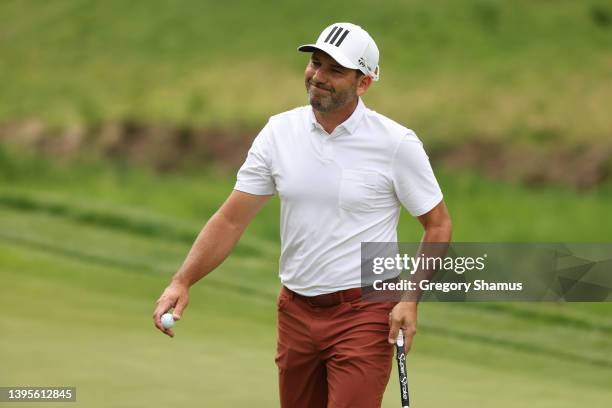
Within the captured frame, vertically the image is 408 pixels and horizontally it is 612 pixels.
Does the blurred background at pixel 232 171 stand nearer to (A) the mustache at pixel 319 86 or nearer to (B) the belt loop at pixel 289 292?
(B) the belt loop at pixel 289 292

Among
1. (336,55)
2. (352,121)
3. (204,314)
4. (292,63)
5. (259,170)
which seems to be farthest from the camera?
(292,63)

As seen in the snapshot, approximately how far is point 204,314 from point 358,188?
4356 millimetres

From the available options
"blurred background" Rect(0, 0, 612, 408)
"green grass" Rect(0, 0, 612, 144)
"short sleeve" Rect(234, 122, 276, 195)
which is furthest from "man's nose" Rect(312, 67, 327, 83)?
"green grass" Rect(0, 0, 612, 144)

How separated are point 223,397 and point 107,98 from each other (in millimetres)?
12756

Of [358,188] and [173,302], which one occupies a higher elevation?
[358,188]

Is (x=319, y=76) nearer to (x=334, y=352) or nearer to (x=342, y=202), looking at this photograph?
(x=342, y=202)

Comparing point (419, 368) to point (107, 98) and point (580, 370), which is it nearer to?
point (580, 370)

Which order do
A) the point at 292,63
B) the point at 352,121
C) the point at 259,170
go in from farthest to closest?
1. the point at 292,63
2. the point at 259,170
3. the point at 352,121

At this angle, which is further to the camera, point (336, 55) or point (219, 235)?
point (219, 235)

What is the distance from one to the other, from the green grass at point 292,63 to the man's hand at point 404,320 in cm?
1123

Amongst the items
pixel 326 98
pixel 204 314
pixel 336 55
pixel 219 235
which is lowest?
pixel 219 235

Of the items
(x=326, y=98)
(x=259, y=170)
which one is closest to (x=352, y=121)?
(x=326, y=98)

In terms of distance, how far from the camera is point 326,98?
4.44 meters

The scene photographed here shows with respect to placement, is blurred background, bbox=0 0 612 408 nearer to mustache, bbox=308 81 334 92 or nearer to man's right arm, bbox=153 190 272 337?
man's right arm, bbox=153 190 272 337
